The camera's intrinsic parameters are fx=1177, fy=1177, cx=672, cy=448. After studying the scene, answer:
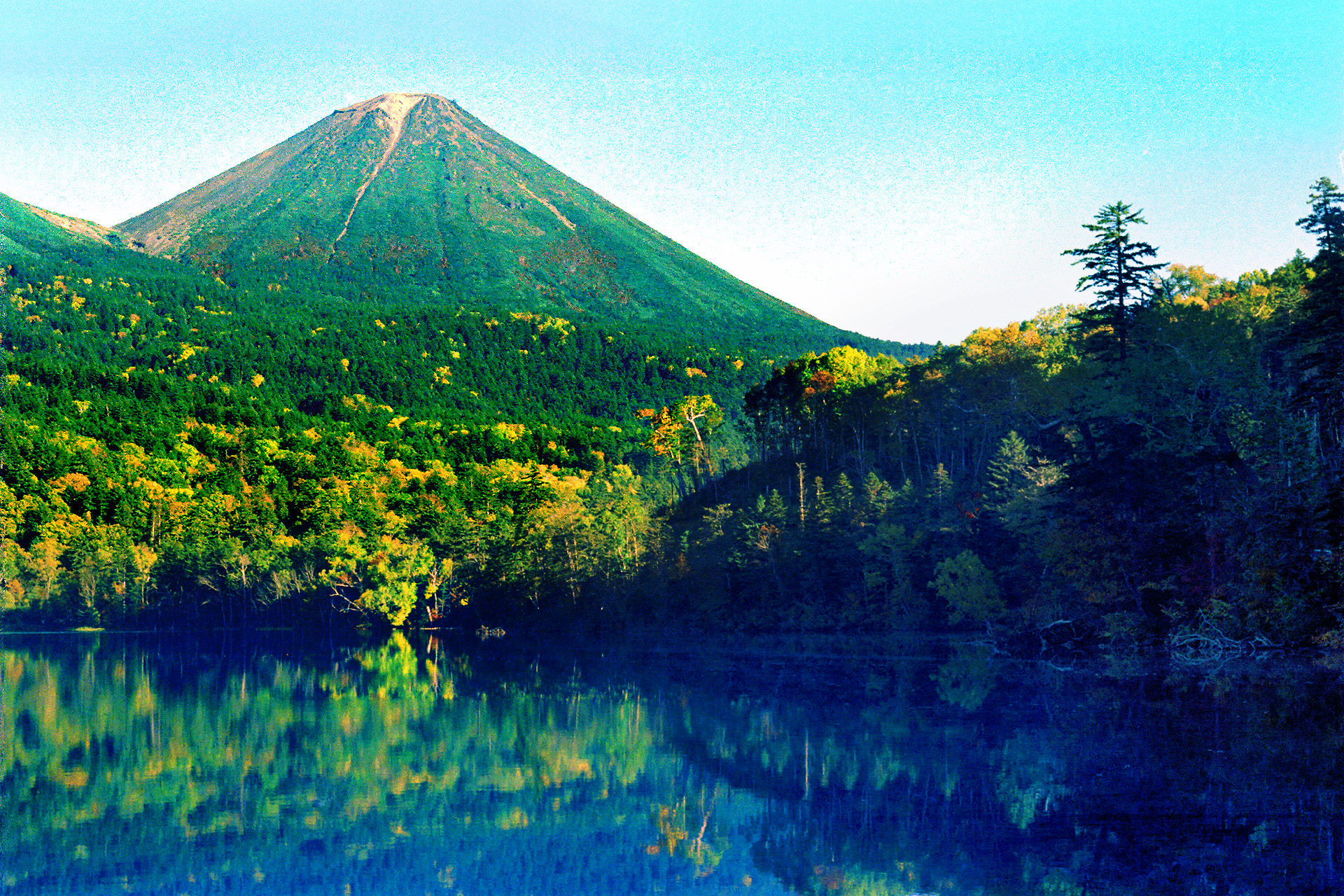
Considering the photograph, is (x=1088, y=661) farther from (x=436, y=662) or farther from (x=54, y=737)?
(x=54, y=737)

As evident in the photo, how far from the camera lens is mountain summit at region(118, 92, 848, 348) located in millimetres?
155375

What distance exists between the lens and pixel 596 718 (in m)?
26.3

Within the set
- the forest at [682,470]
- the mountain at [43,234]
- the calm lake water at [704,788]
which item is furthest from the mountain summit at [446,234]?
the calm lake water at [704,788]

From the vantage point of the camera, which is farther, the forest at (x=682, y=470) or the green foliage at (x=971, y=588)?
the green foliage at (x=971, y=588)

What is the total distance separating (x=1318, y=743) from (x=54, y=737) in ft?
→ 77.8

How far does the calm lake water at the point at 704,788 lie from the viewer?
13.0 m

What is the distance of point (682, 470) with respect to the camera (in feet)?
262

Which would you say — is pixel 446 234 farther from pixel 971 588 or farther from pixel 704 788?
pixel 704 788

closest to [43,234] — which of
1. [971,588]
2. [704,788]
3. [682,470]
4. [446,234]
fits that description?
[446,234]

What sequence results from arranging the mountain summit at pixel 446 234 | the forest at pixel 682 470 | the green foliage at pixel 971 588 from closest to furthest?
the forest at pixel 682 470, the green foliage at pixel 971 588, the mountain summit at pixel 446 234

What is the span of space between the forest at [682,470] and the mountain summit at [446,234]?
56.2 feet

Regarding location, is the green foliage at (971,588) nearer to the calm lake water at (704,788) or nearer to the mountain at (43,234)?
the calm lake water at (704,788)

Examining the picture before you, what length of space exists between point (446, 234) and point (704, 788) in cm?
15879

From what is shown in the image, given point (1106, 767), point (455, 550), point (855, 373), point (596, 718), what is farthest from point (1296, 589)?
point (455, 550)
